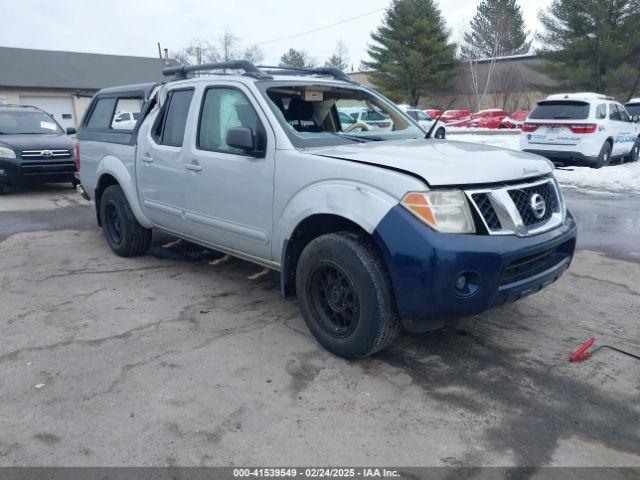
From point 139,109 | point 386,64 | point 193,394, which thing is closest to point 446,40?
point 386,64

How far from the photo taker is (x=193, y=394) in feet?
10.4

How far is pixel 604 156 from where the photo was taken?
13.3 metres

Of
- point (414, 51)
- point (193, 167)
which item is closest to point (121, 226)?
point (193, 167)

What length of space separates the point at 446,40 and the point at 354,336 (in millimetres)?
46322

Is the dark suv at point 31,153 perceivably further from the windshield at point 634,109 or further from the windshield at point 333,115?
the windshield at point 634,109

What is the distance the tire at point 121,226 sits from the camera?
5.77 meters

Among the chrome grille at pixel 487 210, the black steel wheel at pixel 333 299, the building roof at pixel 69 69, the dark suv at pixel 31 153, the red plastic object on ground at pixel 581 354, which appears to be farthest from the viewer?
the building roof at pixel 69 69

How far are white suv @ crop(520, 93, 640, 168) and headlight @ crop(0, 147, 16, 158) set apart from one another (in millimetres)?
11409

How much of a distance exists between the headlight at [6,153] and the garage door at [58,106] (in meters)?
29.6

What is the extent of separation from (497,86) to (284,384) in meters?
46.9

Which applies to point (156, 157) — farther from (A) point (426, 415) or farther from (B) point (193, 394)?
(A) point (426, 415)

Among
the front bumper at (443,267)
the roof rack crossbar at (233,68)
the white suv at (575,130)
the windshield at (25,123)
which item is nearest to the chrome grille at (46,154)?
the windshield at (25,123)

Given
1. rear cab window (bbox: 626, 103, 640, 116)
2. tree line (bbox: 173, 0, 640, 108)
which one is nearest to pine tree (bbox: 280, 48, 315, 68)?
tree line (bbox: 173, 0, 640, 108)

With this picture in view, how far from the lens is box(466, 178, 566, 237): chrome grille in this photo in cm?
314
